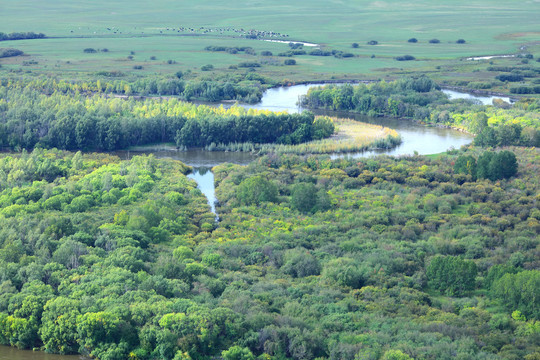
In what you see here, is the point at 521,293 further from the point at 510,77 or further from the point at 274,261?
the point at 510,77

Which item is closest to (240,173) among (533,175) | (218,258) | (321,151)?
(321,151)


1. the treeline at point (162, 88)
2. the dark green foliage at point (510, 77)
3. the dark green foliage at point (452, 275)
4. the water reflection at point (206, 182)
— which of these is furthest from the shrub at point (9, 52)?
the dark green foliage at point (452, 275)

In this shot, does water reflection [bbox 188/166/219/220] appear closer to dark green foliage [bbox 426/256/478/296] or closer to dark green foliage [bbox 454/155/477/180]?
dark green foliage [bbox 426/256/478/296]

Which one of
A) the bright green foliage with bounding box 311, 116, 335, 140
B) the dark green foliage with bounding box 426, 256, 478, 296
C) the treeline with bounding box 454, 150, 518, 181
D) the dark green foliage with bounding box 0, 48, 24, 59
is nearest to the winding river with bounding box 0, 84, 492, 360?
the bright green foliage with bounding box 311, 116, 335, 140

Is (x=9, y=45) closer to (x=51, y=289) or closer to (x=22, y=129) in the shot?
(x=22, y=129)

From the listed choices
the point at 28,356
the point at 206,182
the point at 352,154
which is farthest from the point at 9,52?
the point at 28,356

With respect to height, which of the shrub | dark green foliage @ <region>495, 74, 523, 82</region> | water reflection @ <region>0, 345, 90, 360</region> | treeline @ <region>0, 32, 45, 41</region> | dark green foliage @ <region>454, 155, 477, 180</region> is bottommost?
water reflection @ <region>0, 345, 90, 360</region>
